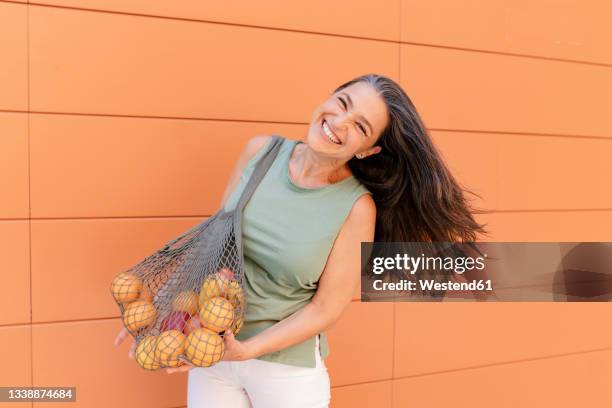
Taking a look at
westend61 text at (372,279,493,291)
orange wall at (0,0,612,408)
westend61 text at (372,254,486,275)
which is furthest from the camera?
westend61 text at (372,279,493,291)

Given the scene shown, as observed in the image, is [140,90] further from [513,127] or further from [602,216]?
[602,216]

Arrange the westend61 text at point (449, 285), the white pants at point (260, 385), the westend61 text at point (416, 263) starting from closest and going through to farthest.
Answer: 1. the white pants at point (260, 385)
2. the westend61 text at point (416, 263)
3. the westend61 text at point (449, 285)

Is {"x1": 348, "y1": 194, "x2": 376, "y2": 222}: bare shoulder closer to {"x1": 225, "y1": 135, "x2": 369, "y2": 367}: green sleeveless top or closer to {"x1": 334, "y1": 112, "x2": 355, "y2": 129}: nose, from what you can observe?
{"x1": 225, "y1": 135, "x2": 369, "y2": 367}: green sleeveless top

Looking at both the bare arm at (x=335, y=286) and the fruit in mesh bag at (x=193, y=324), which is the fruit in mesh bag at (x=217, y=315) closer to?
the fruit in mesh bag at (x=193, y=324)

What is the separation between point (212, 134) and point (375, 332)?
1.14 meters

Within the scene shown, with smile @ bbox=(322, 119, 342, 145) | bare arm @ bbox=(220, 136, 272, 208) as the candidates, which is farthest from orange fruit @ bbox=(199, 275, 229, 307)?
smile @ bbox=(322, 119, 342, 145)

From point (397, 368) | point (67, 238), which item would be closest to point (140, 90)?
point (67, 238)

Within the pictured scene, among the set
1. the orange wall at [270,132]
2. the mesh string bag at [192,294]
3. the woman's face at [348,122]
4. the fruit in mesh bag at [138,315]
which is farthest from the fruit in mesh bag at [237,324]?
the orange wall at [270,132]

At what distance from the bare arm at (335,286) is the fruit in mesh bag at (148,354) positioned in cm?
29

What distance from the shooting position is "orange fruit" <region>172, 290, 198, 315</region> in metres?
1.65

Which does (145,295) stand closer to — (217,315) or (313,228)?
(217,315)

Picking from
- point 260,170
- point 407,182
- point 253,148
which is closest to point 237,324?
point 260,170

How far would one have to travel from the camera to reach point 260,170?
1.80 metres

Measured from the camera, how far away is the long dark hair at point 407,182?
1.75 m
